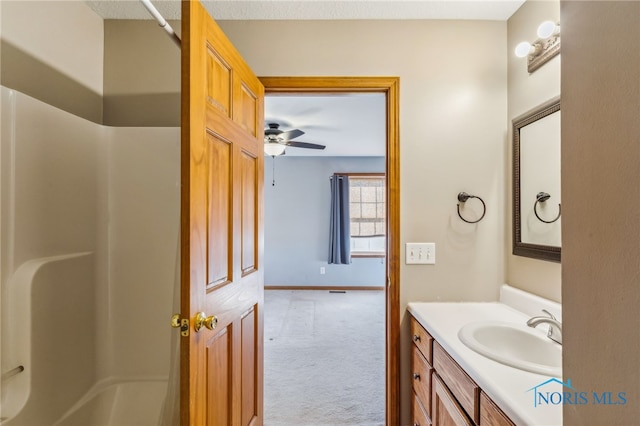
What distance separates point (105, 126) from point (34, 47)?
1.39ft

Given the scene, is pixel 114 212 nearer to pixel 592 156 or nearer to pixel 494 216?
pixel 592 156

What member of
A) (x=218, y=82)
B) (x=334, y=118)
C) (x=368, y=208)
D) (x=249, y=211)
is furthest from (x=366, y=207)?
(x=218, y=82)

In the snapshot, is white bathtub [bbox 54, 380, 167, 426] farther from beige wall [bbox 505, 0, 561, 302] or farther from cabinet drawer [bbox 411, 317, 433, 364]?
beige wall [bbox 505, 0, 561, 302]

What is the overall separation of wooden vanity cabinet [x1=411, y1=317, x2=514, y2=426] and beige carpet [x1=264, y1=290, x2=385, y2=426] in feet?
2.22

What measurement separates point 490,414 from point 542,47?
1573 millimetres

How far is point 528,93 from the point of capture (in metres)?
1.57

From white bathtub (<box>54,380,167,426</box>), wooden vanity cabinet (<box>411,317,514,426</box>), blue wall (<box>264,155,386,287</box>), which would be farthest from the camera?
blue wall (<box>264,155,386,287</box>)

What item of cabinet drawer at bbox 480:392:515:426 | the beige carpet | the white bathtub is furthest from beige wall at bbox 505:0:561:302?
the white bathtub

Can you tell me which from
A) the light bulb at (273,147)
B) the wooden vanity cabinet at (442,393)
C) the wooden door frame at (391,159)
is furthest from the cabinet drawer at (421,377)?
the light bulb at (273,147)

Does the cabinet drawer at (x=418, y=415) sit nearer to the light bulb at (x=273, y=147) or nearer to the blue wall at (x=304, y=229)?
the light bulb at (x=273, y=147)

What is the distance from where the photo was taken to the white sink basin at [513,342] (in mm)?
1178

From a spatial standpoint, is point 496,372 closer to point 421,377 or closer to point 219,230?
point 421,377

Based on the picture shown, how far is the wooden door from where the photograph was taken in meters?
1.02

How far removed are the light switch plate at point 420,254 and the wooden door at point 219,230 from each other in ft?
2.77
